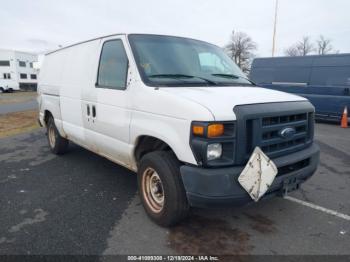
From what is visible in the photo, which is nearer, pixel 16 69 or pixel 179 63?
pixel 179 63

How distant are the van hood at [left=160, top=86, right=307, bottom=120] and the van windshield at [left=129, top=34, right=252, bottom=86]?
240 mm

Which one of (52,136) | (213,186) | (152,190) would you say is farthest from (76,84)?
(213,186)

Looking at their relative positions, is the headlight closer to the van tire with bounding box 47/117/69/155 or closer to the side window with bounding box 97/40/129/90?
the side window with bounding box 97/40/129/90

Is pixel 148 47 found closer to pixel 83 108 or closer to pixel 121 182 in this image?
pixel 83 108

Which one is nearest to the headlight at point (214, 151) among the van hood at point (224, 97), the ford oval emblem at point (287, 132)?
the van hood at point (224, 97)

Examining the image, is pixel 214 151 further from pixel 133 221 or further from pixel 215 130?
pixel 133 221

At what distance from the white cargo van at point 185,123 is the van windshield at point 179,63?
13mm

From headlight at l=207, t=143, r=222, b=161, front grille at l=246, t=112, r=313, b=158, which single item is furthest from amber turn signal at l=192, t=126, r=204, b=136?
front grille at l=246, t=112, r=313, b=158

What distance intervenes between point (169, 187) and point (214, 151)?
0.64m

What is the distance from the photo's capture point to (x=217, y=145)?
2.68 metres

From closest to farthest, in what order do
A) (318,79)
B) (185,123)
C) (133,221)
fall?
(185,123)
(133,221)
(318,79)

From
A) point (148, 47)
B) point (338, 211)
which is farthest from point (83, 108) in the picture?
point (338, 211)

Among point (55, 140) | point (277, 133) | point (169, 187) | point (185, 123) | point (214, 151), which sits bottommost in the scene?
point (55, 140)

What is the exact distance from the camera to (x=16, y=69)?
172 feet
